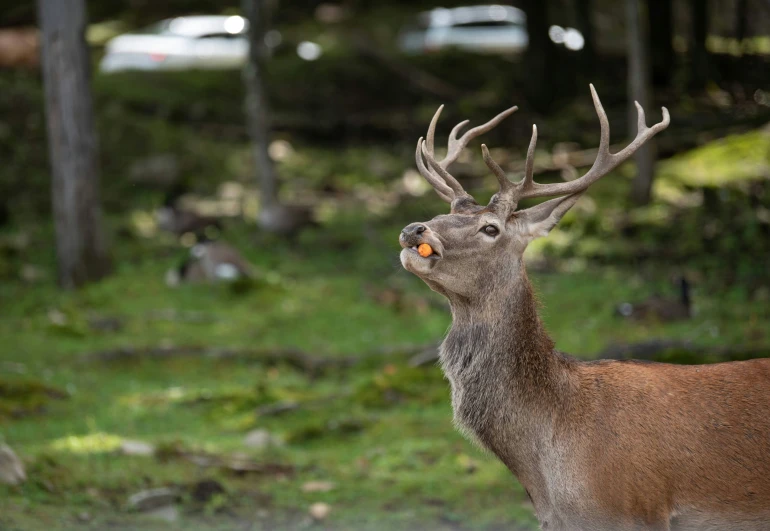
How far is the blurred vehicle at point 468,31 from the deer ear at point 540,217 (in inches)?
614

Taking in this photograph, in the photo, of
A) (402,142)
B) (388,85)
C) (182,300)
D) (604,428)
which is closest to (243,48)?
(388,85)

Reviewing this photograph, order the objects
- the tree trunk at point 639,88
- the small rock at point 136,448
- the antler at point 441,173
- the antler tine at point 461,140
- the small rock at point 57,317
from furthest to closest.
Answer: the tree trunk at point 639,88 → the small rock at point 57,317 → the small rock at point 136,448 → the antler tine at point 461,140 → the antler at point 441,173

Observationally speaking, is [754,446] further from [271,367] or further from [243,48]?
[243,48]

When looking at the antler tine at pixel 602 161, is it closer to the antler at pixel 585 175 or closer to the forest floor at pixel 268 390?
the antler at pixel 585 175

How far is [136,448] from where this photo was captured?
23.5ft

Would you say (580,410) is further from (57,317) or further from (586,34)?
(586,34)

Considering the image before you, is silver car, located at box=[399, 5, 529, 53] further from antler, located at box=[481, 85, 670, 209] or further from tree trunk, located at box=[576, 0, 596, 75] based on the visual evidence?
antler, located at box=[481, 85, 670, 209]

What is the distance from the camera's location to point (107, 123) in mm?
15367

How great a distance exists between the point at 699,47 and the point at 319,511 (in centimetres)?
1096

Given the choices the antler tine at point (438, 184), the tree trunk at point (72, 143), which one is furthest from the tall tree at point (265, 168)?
the antler tine at point (438, 184)

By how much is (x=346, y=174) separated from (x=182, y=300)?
5246 millimetres

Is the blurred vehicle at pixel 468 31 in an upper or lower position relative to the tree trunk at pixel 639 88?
upper

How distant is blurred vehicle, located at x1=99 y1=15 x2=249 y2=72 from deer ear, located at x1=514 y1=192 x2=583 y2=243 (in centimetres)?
1549

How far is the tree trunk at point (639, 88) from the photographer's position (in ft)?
40.1
